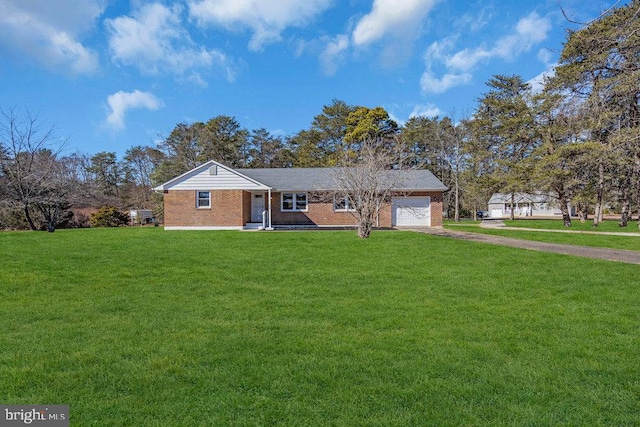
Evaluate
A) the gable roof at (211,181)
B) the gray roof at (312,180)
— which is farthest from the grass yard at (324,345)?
the gray roof at (312,180)

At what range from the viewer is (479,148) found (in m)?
35.5

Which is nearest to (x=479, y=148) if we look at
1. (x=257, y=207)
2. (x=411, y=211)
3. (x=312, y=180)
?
(x=411, y=211)

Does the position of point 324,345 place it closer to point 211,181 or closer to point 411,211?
point 211,181

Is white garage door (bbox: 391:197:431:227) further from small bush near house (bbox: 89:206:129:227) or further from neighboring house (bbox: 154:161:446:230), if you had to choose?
small bush near house (bbox: 89:206:129:227)

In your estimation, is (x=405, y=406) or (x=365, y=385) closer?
(x=405, y=406)

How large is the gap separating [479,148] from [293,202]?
2010 cm

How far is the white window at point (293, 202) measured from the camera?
2536 centimetres

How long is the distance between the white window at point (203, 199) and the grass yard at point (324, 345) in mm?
13982

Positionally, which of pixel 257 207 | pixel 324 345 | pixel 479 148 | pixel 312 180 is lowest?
pixel 324 345

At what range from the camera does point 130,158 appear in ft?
172

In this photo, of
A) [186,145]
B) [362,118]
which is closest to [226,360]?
[362,118]

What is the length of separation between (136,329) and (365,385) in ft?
10.3

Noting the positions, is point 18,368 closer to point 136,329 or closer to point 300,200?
point 136,329

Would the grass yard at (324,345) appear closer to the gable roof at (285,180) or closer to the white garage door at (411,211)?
the gable roof at (285,180)
